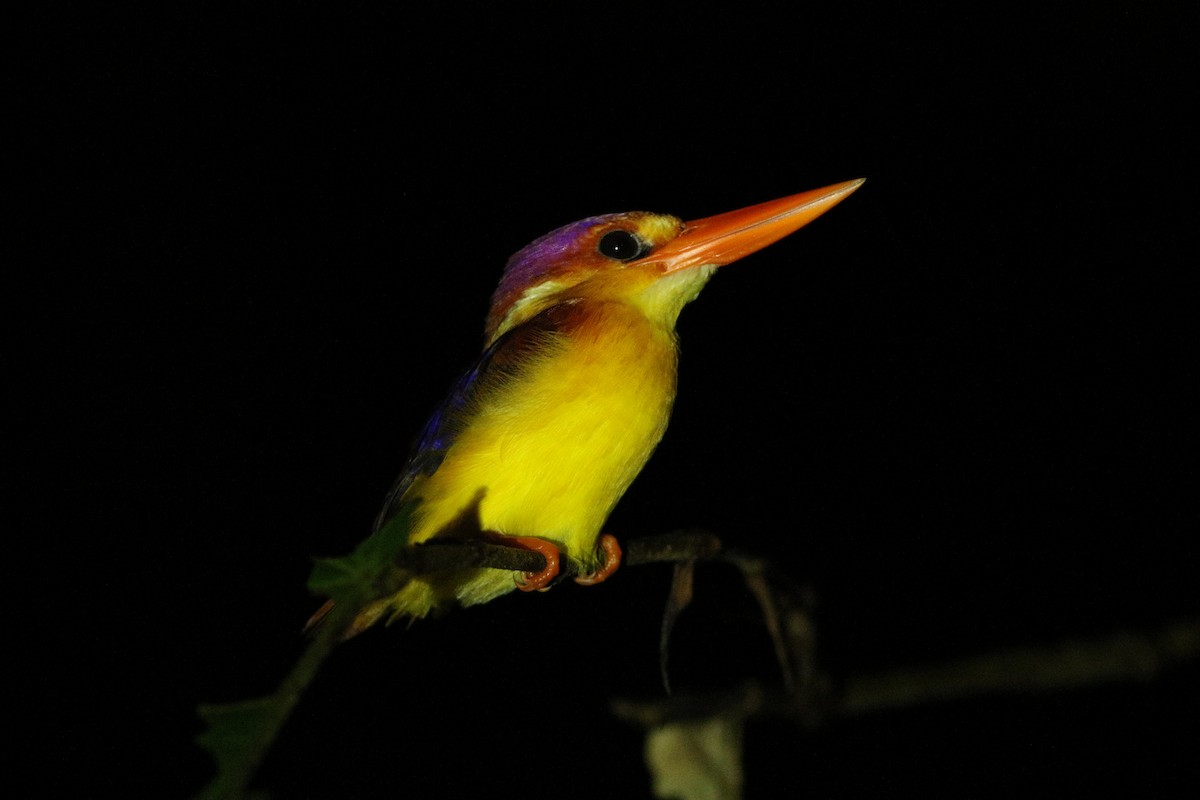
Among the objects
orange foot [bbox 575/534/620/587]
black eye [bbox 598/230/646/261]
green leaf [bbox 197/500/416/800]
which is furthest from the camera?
black eye [bbox 598/230/646/261]

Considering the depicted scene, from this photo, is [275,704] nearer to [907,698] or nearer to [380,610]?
[907,698]

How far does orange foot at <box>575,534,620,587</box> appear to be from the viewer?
1402mm

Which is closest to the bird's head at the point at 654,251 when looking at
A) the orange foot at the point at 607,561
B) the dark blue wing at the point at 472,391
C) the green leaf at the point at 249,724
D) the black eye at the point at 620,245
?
the black eye at the point at 620,245

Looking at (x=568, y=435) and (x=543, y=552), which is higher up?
(x=568, y=435)

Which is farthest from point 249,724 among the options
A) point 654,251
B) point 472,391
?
point 654,251

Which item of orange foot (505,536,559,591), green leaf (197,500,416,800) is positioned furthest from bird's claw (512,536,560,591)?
green leaf (197,500,416,800)

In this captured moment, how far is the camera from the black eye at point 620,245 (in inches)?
60.8

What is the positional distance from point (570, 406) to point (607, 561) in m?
0.27

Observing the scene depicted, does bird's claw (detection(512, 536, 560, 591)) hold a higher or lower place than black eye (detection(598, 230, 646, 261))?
lower

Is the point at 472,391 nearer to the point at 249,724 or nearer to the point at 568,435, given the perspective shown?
the point at 568,435

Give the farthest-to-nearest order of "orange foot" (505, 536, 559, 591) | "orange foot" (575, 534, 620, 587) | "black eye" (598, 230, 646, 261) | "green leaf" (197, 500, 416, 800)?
"black eye" (598, 230, 646, 261) → "orange foot" (575, 534, 620, 587) → "orange foot" (505, 536, 559, 591) → "green leaf" (197, 500, 416, 800)

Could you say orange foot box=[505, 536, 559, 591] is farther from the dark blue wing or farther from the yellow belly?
the dark blue wing

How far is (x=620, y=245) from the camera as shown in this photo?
5.09ft

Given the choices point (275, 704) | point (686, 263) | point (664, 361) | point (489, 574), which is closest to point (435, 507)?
point (489, 574)
